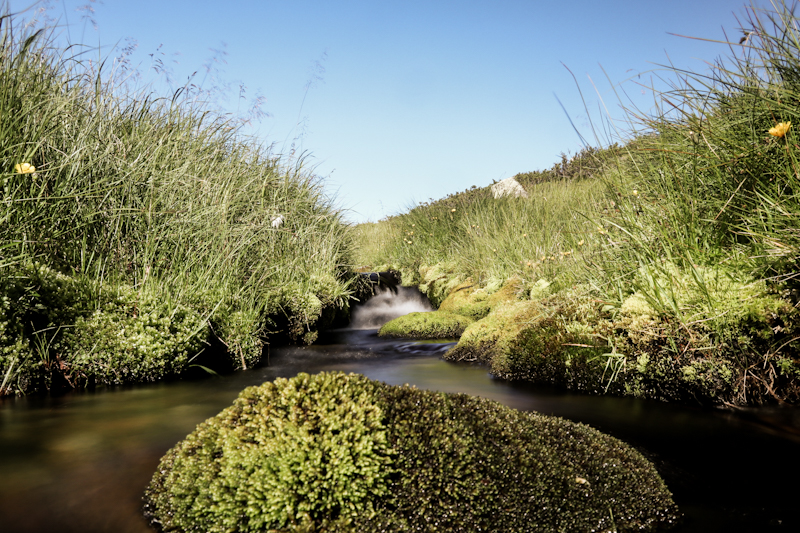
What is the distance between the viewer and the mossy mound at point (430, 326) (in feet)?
27.6

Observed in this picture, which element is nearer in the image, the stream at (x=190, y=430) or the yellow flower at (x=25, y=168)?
the stream at (x=190, y=430)

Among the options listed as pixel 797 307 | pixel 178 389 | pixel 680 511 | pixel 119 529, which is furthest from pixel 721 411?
pixel 178 389

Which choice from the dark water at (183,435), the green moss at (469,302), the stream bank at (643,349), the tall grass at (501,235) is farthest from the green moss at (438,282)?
the dark water at (183,435)

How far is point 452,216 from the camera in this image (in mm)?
13531

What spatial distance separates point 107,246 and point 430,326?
4.97m

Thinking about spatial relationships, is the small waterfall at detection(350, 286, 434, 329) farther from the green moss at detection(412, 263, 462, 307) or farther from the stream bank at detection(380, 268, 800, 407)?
the stream bank at detection(380, 268, 800, 407)

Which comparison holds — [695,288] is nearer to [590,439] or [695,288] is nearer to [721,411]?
[721,411]

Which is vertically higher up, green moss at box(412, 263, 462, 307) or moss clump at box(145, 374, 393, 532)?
green moss at box(412, 263, 462, 307)

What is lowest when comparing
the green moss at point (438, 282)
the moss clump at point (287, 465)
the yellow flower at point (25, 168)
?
the moss clump at point (287, 465)

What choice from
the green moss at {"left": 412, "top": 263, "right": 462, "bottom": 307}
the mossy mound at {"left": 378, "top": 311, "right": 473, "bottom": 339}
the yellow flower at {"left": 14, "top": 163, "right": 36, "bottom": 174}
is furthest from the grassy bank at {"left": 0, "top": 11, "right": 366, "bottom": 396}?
the green moss at {"left": 412, "top": 263, "right": 462, "bottom": 307}

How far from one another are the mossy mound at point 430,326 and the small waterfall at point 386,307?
80.1 inches

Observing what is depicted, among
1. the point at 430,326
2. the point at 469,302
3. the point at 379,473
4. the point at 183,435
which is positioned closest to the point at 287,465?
the point at 379,473

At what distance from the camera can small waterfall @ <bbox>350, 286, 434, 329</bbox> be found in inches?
437

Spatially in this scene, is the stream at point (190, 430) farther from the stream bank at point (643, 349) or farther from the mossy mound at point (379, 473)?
the mossy mound at point (379, 473)
